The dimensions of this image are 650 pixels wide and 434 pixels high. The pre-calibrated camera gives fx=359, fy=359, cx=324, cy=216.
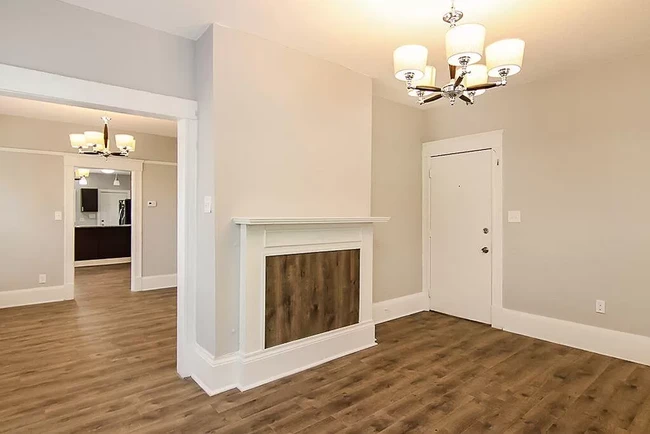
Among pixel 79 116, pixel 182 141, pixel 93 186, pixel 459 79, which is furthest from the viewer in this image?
pixel 93 186

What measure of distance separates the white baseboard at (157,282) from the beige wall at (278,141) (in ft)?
13.5

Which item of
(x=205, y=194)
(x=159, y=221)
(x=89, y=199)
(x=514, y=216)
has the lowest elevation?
(x=159, y=221)

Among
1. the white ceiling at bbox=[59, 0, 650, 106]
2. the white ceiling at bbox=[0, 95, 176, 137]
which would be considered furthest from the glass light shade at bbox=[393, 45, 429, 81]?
the white ceiling at bbox=[0, 95, 176, 137]

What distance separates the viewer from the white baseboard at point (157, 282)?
605 cm

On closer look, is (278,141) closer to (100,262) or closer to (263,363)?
(263,363)

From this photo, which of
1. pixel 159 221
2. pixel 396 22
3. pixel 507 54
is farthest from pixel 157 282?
pixel 507 54

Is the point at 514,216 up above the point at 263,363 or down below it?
above

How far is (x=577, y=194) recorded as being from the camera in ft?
11.4

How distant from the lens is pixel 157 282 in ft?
20.3

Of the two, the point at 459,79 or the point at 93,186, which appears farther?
the point at 93,186

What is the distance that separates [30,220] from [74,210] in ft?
2.20

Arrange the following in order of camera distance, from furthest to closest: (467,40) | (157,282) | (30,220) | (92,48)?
(157,282), (30,220), (92,48), (467,40)

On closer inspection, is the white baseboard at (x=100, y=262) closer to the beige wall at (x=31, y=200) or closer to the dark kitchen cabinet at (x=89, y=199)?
the dark kitchen cabinet at (x=89, y=199)

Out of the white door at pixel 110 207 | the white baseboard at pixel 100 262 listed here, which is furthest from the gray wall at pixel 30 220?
the white door at pixel 110 207
